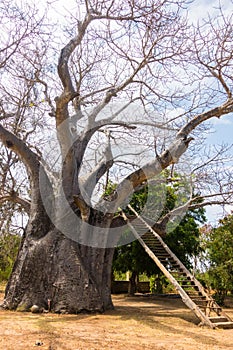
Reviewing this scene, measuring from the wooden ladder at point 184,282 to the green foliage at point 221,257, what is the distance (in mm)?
1975

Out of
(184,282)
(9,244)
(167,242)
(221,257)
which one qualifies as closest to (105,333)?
(184,282)

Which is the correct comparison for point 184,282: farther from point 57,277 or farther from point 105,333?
point 105,333

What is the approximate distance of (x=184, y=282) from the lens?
8.93 metres

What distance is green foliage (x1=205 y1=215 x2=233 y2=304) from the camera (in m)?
10.5

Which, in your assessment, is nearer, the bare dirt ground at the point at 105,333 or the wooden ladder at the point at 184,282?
the bare dirt ground at the point at 105,333

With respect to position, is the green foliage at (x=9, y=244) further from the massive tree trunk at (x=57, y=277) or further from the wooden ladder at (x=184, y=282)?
the wooden ladder at (x=184, y=282)

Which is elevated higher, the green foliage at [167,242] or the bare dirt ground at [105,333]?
the green foliage at [167,242]

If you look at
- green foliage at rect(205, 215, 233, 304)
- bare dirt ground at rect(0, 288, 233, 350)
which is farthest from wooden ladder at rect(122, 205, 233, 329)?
green foliage at rect(205, 215, 233, 304)

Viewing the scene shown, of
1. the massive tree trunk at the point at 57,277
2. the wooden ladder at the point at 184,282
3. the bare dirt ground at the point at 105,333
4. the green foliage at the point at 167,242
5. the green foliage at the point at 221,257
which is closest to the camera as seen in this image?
the bare dirt ground at the point at 105,333

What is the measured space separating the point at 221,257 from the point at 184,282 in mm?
2447

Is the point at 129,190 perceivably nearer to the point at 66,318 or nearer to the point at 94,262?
the point at 94,262

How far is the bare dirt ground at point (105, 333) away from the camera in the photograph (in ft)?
15.2

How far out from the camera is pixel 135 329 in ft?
19.6

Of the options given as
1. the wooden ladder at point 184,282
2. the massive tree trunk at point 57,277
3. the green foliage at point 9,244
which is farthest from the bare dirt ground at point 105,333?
the green foliage at point 9,244
